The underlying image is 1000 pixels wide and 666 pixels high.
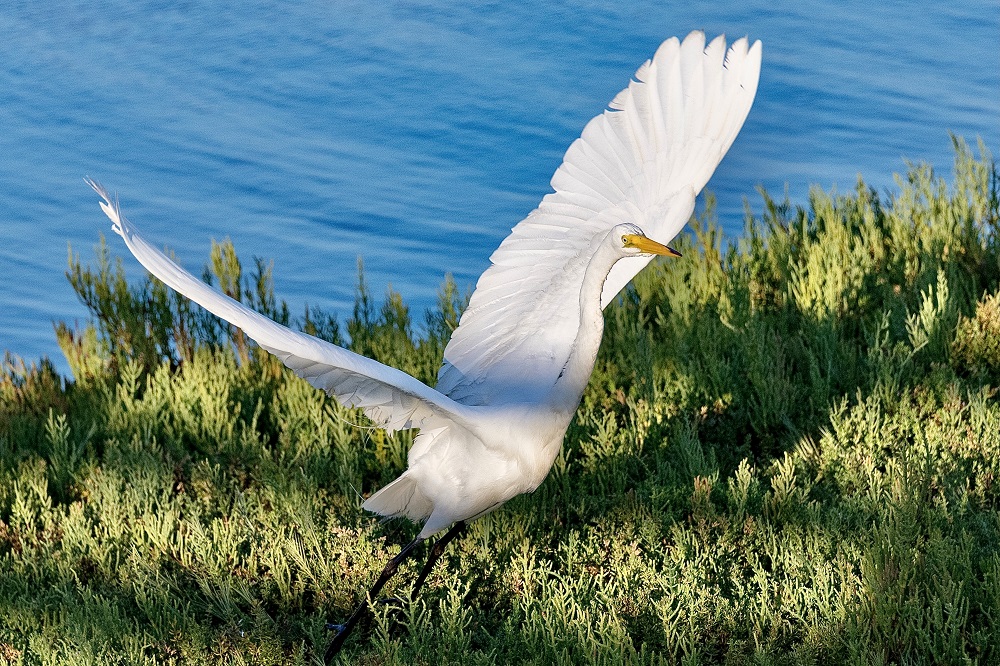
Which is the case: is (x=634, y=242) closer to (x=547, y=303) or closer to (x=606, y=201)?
(x=547, y=303)

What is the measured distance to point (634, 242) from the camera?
3125mm

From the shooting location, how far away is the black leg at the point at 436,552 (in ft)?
11.5

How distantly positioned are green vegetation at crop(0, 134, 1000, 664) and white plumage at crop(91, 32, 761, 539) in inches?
14.4

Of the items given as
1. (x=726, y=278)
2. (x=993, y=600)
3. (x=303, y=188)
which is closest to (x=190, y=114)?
(x=303, y=188)

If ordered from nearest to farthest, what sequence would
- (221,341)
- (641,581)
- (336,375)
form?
(336,375) < (641,581) < (221,341)

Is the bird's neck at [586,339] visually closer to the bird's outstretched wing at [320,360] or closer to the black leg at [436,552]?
the bird's outstretched wing at [320,360]

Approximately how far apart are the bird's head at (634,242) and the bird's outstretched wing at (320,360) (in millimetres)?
668

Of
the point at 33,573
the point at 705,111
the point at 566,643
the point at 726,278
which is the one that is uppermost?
the point at 705,111

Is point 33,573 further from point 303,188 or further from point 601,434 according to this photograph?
point 303,188

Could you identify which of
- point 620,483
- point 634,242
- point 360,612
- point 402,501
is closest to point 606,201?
point 634,242

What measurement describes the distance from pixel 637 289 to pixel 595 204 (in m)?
1.52

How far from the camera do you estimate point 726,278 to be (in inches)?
211

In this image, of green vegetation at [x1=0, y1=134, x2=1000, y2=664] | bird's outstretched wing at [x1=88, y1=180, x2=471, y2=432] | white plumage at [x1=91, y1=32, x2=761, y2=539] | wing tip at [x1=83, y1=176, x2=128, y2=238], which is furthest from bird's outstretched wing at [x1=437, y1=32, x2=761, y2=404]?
wing tip at [x1=83, y1=176, x2=128, y2=238]

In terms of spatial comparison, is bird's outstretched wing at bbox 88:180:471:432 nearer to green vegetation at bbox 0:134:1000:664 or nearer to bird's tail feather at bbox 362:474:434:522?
bird's tail feather at bbox 362:474:434:522
